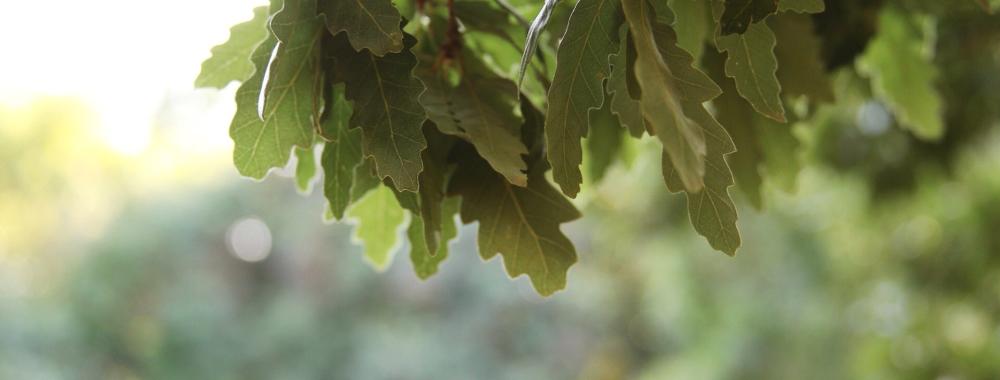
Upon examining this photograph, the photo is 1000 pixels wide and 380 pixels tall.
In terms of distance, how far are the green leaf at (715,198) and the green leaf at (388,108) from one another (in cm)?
16

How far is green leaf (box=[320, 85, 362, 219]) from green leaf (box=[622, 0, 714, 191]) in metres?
0.24

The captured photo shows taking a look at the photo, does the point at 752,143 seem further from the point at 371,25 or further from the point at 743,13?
the point at 371,25

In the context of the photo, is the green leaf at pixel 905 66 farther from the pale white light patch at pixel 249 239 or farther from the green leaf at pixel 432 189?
the pale white light patch at pixel 249 239

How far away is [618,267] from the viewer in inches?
340

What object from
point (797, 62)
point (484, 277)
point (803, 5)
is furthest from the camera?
point (484, 277)

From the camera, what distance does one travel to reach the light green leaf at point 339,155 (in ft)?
2.40

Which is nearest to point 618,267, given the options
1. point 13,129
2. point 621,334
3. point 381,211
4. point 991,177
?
point 621,334

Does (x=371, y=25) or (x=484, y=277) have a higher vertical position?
(x=371, y=25)

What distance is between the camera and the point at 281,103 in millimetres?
683

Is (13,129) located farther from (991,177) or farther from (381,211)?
(381,211)

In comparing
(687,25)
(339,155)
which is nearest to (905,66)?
(687,25)

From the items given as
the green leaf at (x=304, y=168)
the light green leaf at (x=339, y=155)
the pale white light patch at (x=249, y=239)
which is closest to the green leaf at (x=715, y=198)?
the light green leaf at (x=339, y=155)

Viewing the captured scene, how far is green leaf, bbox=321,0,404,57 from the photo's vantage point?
2.08 ft

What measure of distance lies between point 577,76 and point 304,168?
31cm
